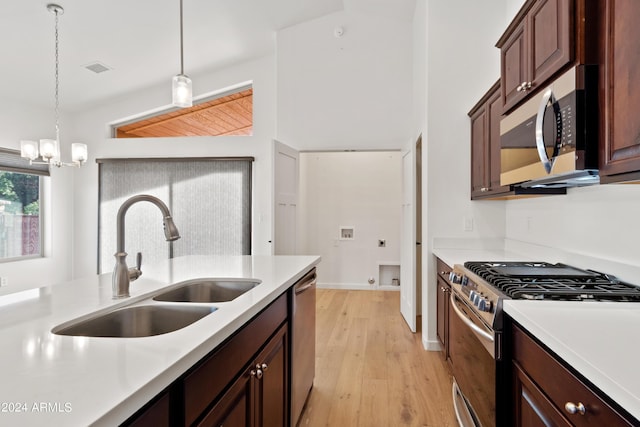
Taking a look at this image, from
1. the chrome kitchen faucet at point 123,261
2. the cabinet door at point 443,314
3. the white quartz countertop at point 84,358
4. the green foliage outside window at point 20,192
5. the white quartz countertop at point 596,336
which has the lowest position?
the cabinet door at point 443,314

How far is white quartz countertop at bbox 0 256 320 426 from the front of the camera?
0.55 meters

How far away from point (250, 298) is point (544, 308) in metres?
0.99

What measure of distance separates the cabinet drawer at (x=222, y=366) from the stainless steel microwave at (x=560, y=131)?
1.29m

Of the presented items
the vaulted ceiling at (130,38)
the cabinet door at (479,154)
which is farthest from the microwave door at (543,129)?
the vaulted ceiling at (130,38)

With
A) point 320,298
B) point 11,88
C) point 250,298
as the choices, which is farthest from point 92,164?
point 250,298

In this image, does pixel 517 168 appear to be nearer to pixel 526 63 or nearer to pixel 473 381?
pixel 526 63

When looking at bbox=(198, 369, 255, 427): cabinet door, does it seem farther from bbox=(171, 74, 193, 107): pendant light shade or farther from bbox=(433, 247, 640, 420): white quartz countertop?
bbox=(171, 74, 193, 107): pendant light shade

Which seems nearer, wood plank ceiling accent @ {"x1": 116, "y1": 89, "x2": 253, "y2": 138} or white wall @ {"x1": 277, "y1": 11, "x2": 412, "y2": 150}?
white wall @ {"x1": 277, "y1": 11, "x2": 412, "y2": 150}

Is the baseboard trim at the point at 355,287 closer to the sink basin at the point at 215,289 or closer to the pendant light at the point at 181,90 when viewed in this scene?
the pendant light at the point at 181,90

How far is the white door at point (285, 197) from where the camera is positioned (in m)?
3.83

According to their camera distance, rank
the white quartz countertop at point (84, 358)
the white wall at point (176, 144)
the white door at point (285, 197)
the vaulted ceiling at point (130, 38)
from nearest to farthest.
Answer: the white quartz countertop at point (84, 358)
the vaulted ceiling at point (130, 38)
the white door at point (285, 197)
the white wall at point (176, 144)

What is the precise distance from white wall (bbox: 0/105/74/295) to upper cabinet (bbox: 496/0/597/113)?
17.7 ft

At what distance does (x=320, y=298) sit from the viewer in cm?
520

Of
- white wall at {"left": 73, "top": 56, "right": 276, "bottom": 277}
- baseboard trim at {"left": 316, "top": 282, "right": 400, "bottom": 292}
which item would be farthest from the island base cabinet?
baseboard trim at {"left": 316, "top": 282, "right": 400, "bottom": 292}
